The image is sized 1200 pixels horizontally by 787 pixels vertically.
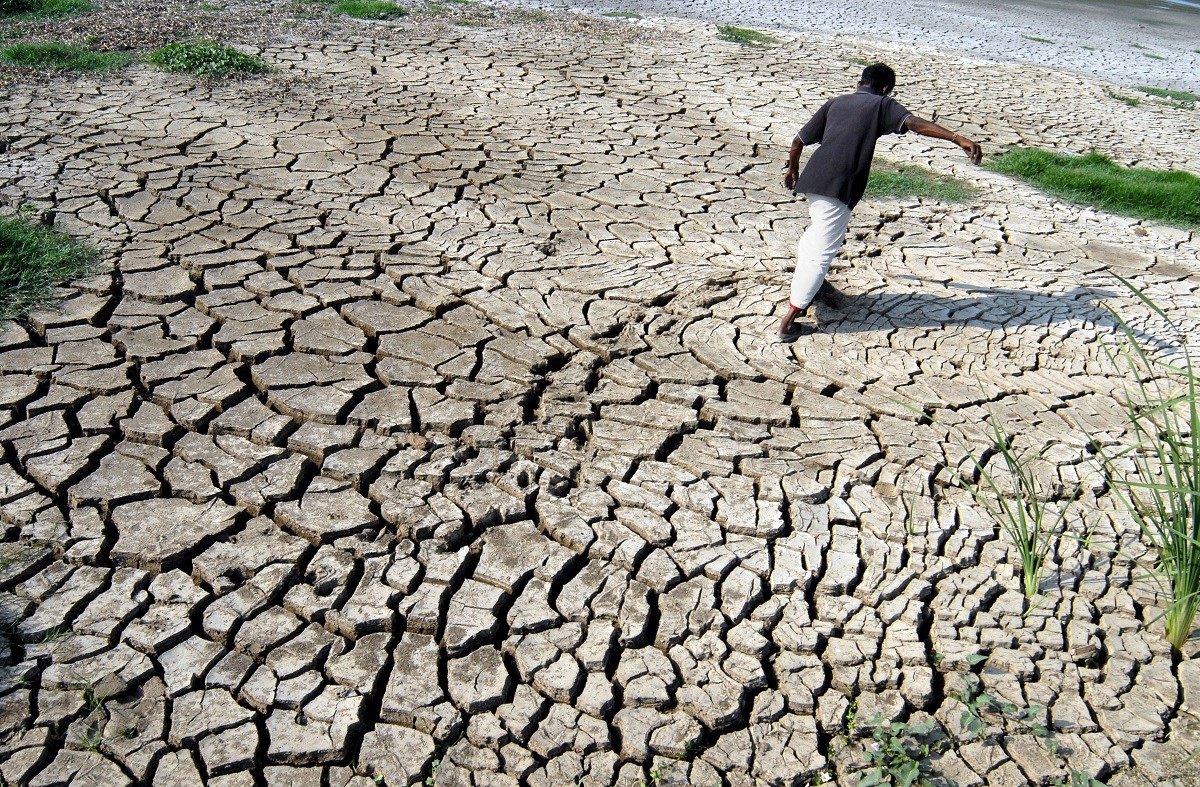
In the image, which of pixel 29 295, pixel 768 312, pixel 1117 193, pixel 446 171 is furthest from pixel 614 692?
pixel 1117 193

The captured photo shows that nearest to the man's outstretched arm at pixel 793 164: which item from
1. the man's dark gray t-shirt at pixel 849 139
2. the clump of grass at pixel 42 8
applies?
the man's dark gray t-shirt at pixel 849 139

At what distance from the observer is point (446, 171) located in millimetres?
6273

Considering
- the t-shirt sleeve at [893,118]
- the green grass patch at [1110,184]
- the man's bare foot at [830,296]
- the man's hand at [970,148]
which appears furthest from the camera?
the green grass patch at [1110,184]

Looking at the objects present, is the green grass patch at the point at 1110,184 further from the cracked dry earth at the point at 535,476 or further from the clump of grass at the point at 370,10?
the clump of grass at the point at 370,10

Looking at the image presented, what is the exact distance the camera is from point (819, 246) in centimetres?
448

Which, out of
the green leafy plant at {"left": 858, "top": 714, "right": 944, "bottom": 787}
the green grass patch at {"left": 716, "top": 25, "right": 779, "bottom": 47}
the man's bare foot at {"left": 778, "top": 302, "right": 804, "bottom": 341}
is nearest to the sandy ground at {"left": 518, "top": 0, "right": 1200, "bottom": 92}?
the green grass patch at {"left": 716, "top": 25, "right": 779, "bottom": 47}

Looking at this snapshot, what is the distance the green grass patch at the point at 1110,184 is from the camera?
633cm

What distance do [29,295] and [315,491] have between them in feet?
6.81

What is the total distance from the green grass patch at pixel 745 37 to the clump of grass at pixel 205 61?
4.87m

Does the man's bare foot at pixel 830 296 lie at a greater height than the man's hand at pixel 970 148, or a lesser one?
lesser

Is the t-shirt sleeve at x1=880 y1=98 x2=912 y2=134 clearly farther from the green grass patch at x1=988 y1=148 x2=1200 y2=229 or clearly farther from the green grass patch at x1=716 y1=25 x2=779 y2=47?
the green grass patch at x1=716 y1=25 x2=779 y2=47

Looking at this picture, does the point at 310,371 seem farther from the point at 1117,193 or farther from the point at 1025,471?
the point at 1117,193

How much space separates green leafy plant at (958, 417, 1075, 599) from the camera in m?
3.08

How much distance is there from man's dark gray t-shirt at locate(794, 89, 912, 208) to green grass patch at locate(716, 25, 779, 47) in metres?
6.22
